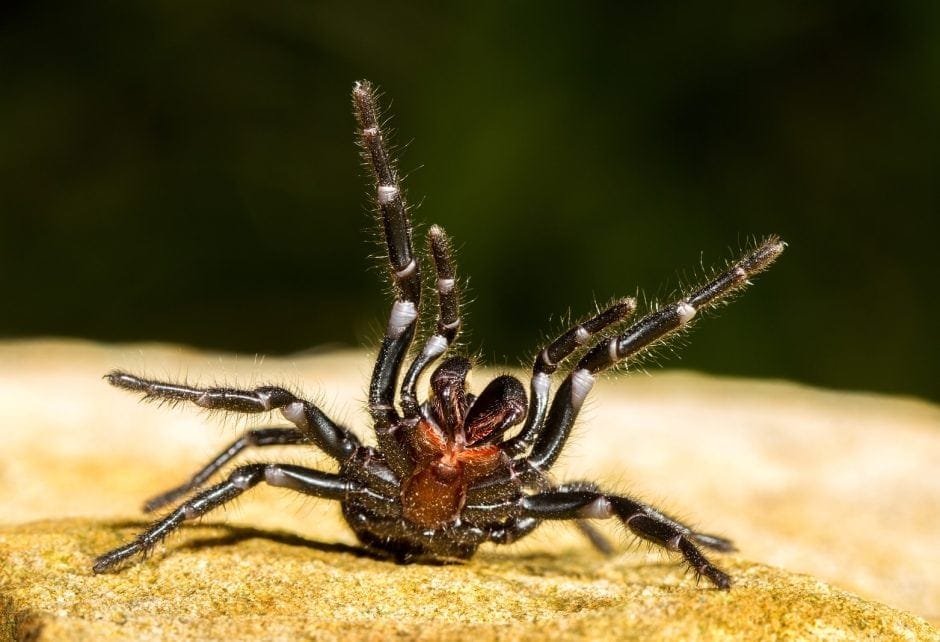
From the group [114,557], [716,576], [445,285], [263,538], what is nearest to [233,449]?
[263,538]

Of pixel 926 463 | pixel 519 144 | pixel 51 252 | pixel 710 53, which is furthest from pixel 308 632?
pixel 51 252

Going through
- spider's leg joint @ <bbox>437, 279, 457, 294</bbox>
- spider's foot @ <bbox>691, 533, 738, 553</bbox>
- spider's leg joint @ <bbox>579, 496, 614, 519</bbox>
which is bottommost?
spider's leg joint @ <bbox>579, 496, 614, 519</bbox>

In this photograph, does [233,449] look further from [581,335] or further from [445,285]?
[581,335]

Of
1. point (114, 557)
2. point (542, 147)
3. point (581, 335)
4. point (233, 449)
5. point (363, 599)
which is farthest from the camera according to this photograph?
point (542, 147)

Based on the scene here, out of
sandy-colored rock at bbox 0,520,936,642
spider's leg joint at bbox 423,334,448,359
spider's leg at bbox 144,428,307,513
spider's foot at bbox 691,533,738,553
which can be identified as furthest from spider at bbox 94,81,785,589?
spider's foot at bbox 691,533,738,553

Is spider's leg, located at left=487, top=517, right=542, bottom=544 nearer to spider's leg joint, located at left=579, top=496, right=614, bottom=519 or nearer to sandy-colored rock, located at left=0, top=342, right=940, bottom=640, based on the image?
sandy-colored rock, located at left=0, top=342, right=940, bottom=640

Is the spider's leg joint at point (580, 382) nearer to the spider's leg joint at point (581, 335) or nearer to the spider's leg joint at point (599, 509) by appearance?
the spider's leg joint at point (581, 335)
